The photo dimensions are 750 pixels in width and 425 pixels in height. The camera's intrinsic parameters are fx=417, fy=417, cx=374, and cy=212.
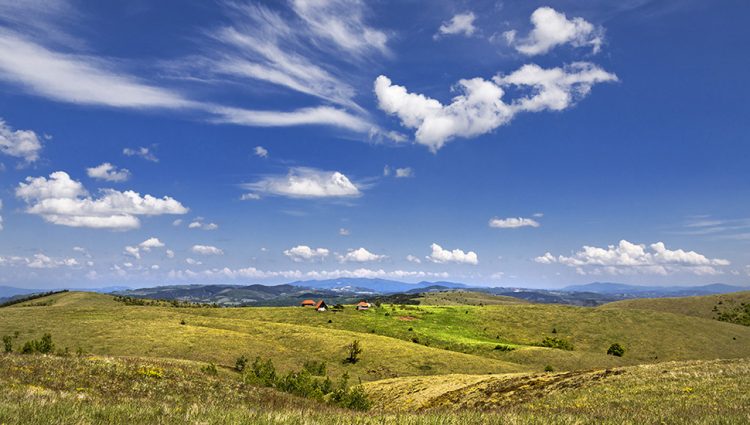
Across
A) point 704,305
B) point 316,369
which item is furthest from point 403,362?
point 704,305

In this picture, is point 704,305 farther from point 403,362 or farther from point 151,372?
point 151,372

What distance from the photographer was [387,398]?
32.6m

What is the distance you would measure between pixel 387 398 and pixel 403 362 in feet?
99.1

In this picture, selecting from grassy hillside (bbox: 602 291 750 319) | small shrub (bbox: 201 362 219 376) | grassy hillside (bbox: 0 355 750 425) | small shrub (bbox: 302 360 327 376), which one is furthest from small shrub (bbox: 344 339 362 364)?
grassy hillside (bbox: 602 291 750 319)

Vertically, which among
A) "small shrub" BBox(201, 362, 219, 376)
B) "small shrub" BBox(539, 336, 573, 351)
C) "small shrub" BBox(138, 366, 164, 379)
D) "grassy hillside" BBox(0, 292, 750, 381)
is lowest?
"small shrub" BBox(539, 336, 573, 351)

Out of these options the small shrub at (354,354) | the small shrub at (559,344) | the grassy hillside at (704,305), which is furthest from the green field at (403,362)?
the small shrub at (559,344)

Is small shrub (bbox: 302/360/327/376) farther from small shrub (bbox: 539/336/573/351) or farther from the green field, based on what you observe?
small shrub (bbox: 539/336/573/351)

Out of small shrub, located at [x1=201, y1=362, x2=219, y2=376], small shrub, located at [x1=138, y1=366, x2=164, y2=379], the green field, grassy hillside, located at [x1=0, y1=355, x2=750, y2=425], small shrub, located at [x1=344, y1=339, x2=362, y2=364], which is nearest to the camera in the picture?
grassy hillside, located at [x1=0, y1=355, x2=750, y2=425]

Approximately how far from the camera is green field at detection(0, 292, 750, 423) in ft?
33.2

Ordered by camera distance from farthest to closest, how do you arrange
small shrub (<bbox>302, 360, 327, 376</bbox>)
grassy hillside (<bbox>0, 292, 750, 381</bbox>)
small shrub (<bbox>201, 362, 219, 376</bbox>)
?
1. grassy hillside (<bbox>0, 292, 750, 381</bbox>)
2. small shrub (<bbox>302, 360, 327, 376</bbox>)
3. small shrub (<bbox>201, 362, 219, 376</bbox>)

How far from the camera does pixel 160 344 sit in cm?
5984

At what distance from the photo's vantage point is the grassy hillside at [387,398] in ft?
25.0

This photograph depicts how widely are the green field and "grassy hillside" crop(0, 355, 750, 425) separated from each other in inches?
3.7

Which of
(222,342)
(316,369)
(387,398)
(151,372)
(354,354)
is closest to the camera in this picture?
(151,372)
